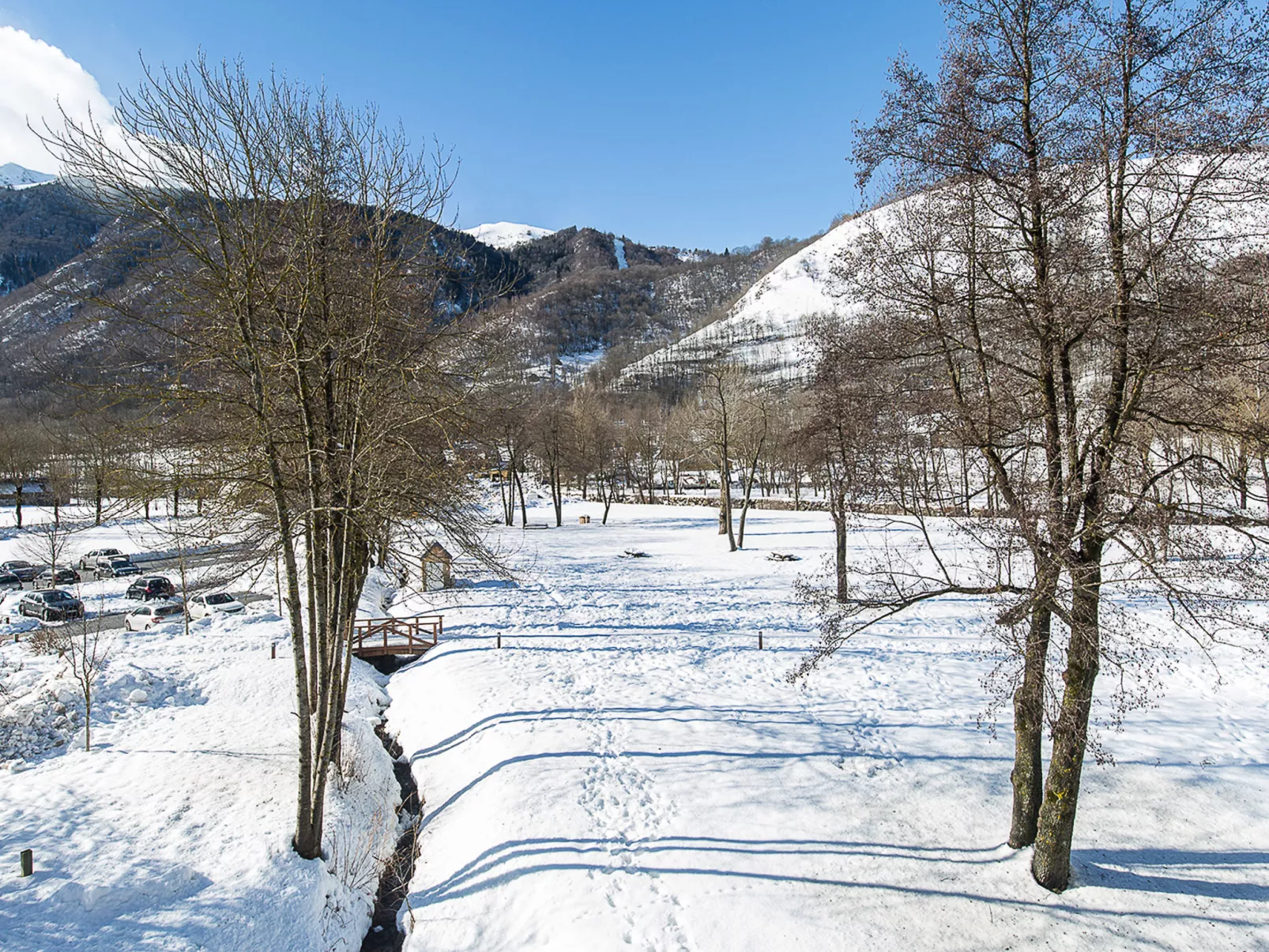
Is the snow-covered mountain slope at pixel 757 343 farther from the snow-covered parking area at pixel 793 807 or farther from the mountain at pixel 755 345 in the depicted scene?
the snow-covered parking area at pixel 793 807

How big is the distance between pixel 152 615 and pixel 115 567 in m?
17.4

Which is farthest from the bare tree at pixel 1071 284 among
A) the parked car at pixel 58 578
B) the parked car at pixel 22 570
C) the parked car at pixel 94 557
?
the parked car at pixel 94 557

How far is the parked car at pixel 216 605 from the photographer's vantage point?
23.7 meters

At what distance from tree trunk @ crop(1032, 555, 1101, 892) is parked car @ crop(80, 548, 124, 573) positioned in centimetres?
4577

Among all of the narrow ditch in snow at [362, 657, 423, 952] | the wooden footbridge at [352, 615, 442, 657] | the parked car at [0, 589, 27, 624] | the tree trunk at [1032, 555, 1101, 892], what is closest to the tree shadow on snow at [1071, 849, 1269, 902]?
the tree trunk at [1032, 555, 1101, 892]

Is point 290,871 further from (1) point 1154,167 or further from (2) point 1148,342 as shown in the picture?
(1) point 1154,167

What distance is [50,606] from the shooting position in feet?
77.3

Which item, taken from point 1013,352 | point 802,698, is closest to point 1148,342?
point 1013,352

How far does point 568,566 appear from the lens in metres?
29.6

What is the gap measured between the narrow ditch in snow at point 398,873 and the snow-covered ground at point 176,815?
0.21 m

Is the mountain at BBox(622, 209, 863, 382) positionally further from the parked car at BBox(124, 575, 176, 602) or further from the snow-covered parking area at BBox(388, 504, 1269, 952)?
the snow-covered parking area at BBox(388, 504, 1269, 952)

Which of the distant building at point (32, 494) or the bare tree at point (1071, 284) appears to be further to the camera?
the distant building at point (32, 494)

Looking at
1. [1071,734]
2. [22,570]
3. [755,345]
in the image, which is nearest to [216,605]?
[22,570]

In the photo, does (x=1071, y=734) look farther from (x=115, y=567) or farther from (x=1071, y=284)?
(x=115, y=567)
